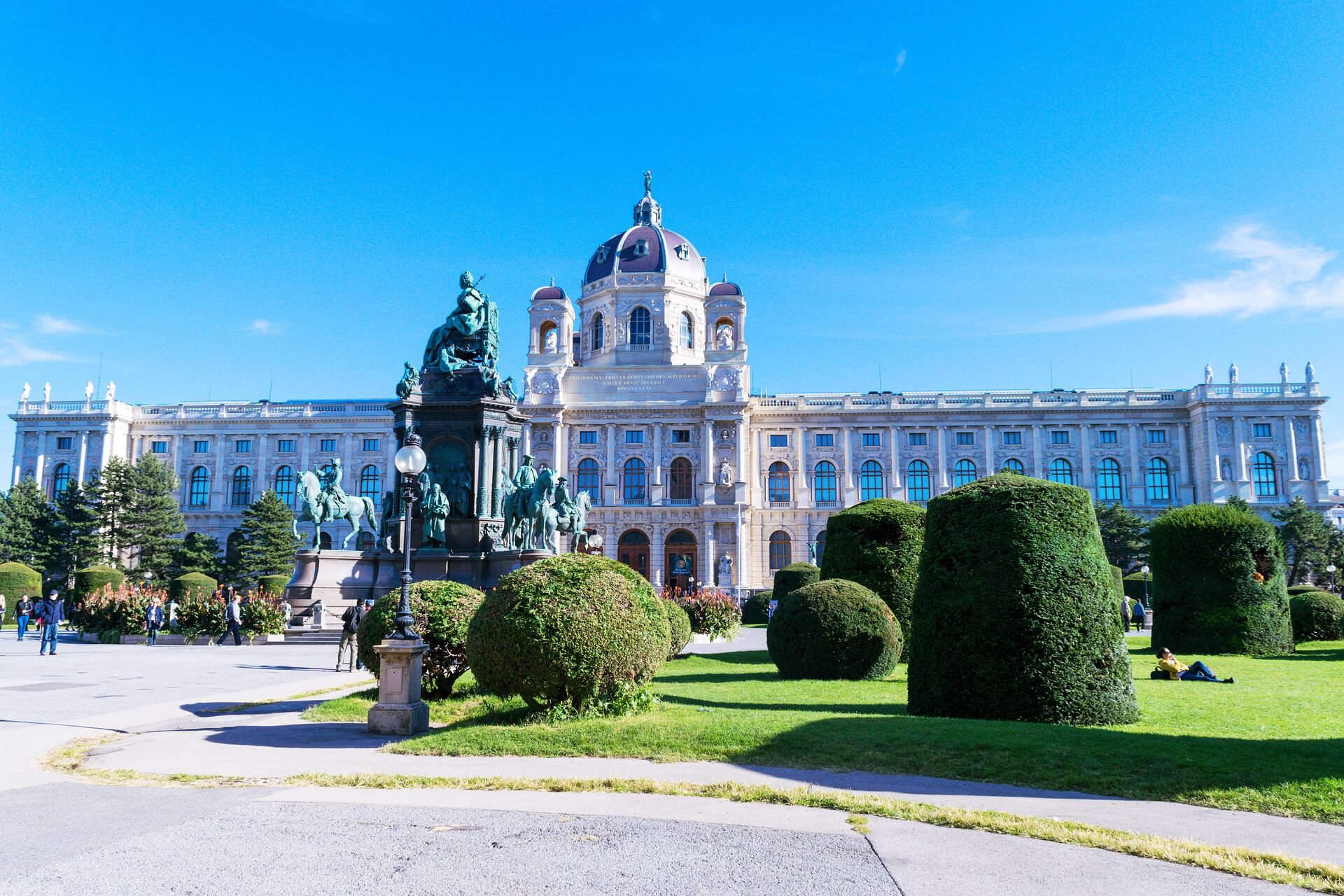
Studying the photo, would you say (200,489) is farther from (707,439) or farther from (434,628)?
(434,628)

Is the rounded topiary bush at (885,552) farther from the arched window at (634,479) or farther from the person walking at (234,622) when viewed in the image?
the arched window at (634,479)

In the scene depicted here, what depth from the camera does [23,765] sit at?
9359 millimetres

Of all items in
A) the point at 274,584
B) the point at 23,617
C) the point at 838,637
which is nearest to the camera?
the point at 838,637

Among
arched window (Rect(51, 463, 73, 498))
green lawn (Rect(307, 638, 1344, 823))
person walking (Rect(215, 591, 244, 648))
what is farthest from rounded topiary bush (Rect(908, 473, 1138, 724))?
arched window (Rect(51, 463, 73, 498))

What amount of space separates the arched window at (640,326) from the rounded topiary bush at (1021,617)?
62.9 metres

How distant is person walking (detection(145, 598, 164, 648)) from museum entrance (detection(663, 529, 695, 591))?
40541 mm

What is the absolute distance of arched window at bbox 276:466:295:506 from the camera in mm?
75250

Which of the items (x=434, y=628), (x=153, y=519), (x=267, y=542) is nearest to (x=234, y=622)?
(x=434, y=628)

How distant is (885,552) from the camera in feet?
68.0

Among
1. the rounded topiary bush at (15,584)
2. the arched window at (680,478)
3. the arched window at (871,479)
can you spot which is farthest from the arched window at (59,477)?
the arched window at (871,479)

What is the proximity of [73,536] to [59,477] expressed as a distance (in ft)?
63.1

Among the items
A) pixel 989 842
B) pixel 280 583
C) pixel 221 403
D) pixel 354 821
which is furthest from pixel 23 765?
pixel 221 403

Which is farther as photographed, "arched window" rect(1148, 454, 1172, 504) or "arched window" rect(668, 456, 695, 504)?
"arched window" rect(668, 456, 695, 504)

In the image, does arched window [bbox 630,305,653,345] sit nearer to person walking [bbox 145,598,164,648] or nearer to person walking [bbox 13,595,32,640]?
person walking [bbox 13,595,32,640]
